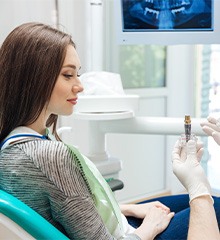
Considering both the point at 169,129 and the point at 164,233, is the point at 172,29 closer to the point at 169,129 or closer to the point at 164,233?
the point at 169,129

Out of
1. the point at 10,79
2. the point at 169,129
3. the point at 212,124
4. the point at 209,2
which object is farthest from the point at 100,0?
the point at 10,79

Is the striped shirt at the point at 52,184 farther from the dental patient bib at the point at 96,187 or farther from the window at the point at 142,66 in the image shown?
the window at the point at 142,66

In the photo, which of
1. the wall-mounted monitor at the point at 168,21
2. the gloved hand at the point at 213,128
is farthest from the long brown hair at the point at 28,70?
the wall-mounted monitor at the point at 168,21

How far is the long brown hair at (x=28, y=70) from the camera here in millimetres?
945

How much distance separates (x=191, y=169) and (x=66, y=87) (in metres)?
0.46

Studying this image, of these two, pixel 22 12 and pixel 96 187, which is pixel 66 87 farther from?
pixel 22 12

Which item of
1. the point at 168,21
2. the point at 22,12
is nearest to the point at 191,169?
the point at 168,21

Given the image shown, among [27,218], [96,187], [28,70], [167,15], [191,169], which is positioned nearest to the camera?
[27,218]

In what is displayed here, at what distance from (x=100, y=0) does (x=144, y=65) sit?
49.9 inches

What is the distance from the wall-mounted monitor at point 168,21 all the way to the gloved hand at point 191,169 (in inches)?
26.1

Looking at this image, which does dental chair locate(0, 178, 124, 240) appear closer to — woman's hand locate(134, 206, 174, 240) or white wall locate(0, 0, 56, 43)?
woman's hand locate(134, 206, 174, 240)

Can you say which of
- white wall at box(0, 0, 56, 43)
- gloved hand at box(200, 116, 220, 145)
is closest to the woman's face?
gloved hand at box(200, 116, 220, 145)

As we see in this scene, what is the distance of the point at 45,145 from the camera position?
0.89 m

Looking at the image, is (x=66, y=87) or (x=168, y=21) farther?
(x=168, y=21)
